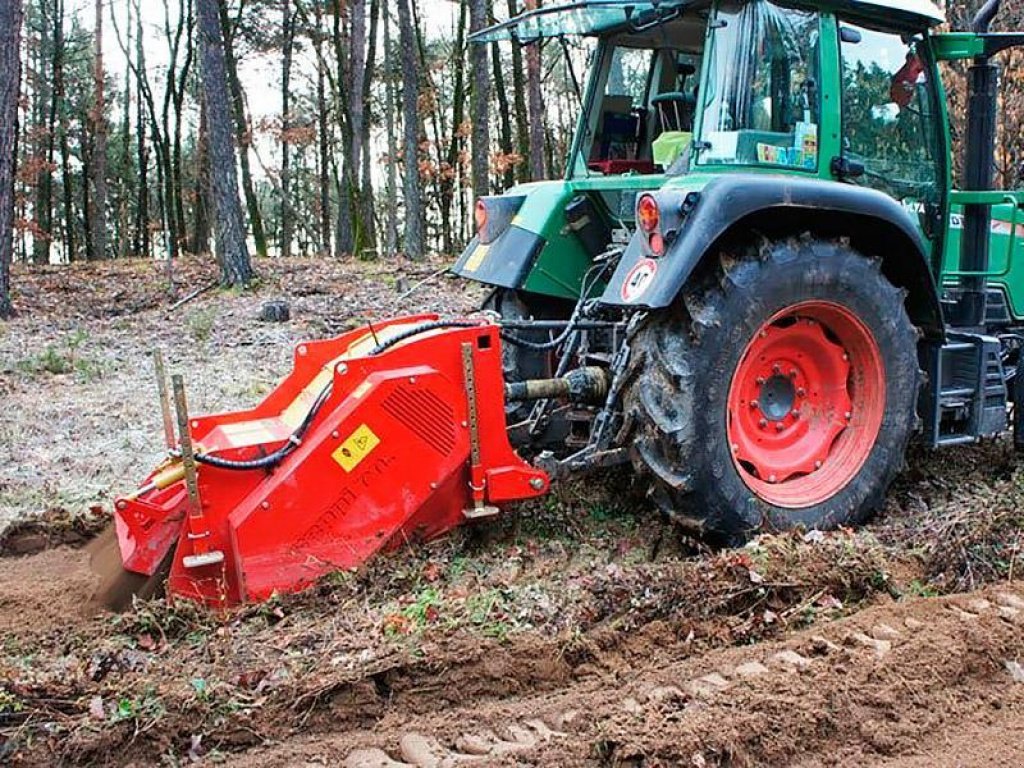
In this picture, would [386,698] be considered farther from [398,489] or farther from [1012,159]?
[1012,159]

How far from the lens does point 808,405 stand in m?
→ 4.26

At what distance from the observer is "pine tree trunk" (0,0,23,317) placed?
33.7ft

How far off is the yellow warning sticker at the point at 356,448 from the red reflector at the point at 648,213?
1318mm

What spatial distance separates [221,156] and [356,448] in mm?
10152

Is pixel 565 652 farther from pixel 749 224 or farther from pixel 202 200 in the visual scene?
pixel 202 200

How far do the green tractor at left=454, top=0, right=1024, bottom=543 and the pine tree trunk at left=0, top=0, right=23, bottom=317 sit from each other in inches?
301

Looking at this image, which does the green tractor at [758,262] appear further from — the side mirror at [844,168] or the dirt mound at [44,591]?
the dirt mound at [44,591]

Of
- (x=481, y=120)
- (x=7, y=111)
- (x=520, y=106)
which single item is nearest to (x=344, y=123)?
(x=520, y=106)

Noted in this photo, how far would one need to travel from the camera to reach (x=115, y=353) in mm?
8875

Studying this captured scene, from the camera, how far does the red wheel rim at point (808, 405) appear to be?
4.03m

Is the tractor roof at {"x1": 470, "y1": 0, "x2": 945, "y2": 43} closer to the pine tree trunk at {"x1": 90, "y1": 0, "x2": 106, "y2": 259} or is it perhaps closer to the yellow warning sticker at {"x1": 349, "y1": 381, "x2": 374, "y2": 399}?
the yellow warning sticker at {"x1": 349, "y1": 381, "x2": 374, "y2": 399}

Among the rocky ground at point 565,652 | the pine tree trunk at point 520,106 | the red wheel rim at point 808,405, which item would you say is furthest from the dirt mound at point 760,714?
the pine tree trunk at point 520,106

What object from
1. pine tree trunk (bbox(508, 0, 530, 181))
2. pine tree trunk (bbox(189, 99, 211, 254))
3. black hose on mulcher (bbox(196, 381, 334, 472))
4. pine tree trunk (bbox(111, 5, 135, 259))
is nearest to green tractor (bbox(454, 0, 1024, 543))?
black hose on mulcher (bbox(196, 381, 334, 472))

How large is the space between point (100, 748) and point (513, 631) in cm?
125
